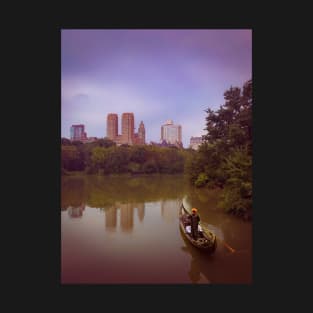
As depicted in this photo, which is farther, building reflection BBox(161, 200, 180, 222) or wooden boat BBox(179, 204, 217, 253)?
building reflection BBox(161, 200, 180, 222)

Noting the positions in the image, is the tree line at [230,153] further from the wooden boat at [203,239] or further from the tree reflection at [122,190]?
the tree reflection at [122,190]

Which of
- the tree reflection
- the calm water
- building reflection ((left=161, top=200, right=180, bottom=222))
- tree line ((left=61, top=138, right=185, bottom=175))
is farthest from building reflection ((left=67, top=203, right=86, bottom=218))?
building reflection ((left=161, top=200, right=180, bottom=222))

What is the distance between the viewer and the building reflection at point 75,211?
26.1 feet

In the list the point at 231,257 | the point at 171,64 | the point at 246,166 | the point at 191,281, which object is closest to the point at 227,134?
the point at 246,166

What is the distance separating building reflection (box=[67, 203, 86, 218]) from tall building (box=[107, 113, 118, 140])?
284 centimetres

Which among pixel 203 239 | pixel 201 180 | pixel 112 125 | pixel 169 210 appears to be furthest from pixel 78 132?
pixel 201 180

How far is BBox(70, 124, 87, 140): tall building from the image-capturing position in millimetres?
6055

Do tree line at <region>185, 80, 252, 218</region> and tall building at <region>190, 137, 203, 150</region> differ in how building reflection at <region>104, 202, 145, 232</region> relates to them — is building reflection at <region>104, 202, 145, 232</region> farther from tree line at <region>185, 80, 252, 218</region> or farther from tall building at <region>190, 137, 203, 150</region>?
tall building at <region>190, 137, 203, 150</region>

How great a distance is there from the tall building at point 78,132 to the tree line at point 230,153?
303 centimetres

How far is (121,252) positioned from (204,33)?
4912mm

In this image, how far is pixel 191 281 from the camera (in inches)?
190

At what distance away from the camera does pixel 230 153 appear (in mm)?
6902

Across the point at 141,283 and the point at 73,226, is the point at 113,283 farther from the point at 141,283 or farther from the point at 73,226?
the point at 73,226

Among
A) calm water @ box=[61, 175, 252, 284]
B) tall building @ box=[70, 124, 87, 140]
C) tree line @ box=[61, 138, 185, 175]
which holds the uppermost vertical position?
tall building @ box=[70, 124, 87, 140]
